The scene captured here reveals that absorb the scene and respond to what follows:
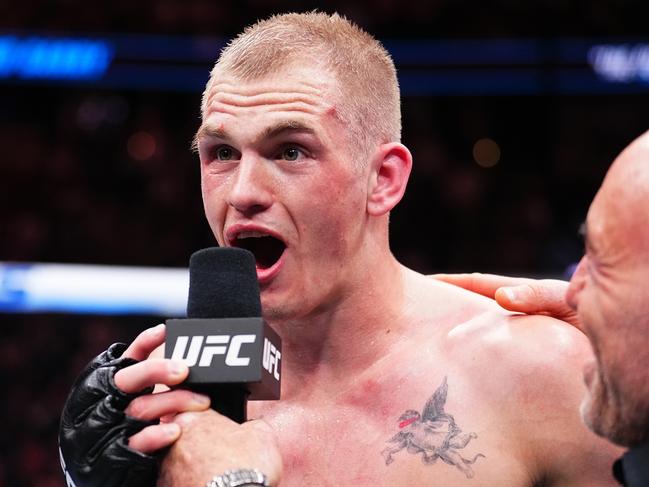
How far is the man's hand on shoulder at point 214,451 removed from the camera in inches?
54.3

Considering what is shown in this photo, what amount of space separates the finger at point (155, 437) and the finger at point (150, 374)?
66mm

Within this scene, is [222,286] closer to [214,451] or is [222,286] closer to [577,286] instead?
[214,451]

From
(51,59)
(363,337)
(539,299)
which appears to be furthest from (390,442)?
(51,59)

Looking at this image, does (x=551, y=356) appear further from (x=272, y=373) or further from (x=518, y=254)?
(x=518, y=254)

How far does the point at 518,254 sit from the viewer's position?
20.1ft

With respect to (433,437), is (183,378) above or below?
above

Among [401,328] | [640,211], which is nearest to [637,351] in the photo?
[640,211]

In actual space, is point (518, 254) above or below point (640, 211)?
below

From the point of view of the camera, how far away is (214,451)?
54.7 inches

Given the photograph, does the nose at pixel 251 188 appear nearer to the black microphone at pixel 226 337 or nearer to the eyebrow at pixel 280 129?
the eyebrow at pixel 280 129

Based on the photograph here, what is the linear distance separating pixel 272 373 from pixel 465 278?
2.97 feet

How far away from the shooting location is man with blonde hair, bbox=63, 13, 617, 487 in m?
1.82

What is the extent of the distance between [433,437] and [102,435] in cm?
66

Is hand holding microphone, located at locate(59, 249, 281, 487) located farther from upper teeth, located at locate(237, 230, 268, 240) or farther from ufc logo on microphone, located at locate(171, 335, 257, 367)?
upper teeth, located at locate(237, 230, 268, 240)
